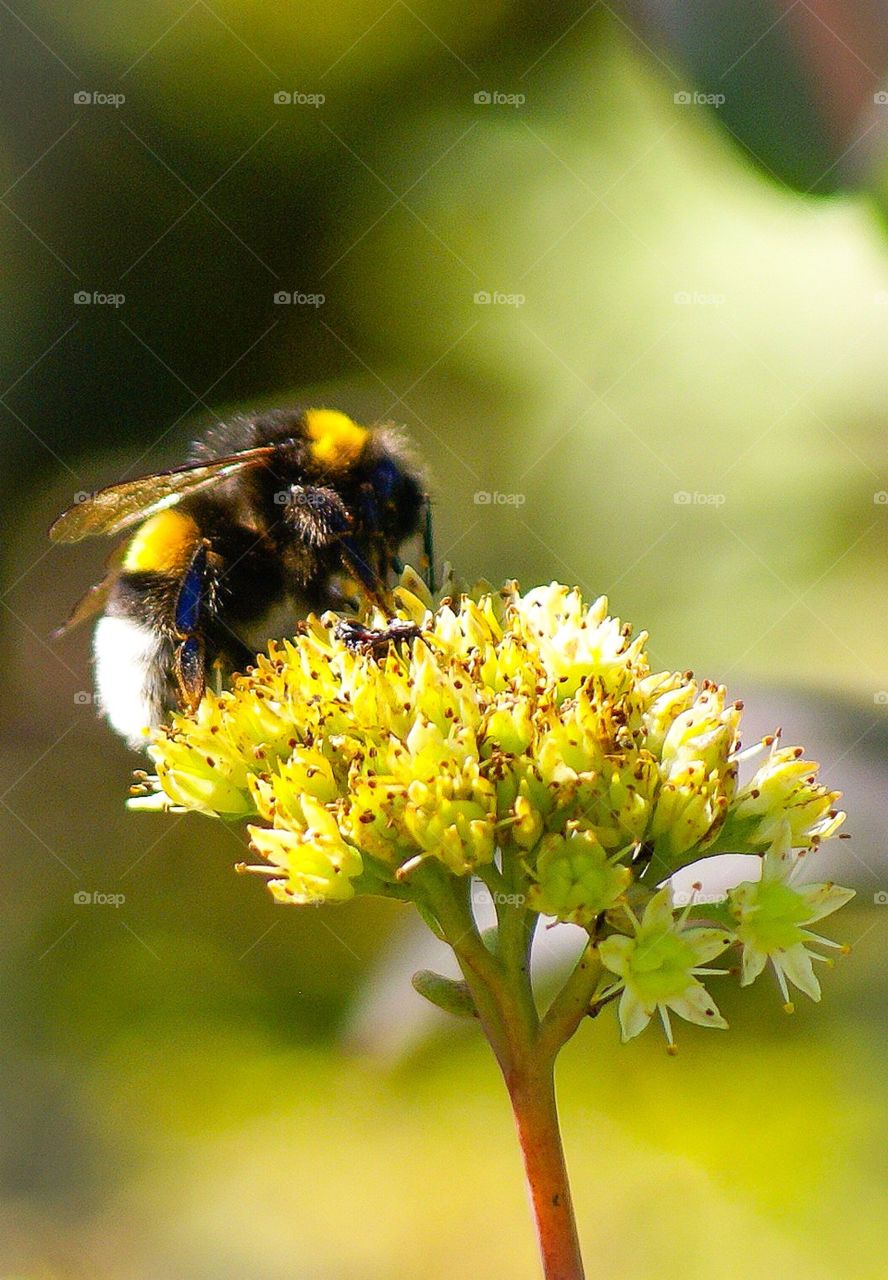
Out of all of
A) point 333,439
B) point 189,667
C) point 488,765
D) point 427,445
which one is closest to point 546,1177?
point 488,765

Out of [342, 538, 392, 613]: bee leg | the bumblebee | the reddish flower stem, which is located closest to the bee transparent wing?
the bumblebee

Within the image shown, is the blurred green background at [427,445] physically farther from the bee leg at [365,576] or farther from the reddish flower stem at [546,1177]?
the reddish flower stem at [546,1177]

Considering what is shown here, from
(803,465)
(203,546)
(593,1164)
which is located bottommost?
(593,1164)

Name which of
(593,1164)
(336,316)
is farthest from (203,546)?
(593,1164)

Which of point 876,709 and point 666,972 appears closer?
point 666,972

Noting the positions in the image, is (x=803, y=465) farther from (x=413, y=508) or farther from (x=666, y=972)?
(x=666, y=972)

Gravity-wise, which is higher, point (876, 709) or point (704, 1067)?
point (876, 709)

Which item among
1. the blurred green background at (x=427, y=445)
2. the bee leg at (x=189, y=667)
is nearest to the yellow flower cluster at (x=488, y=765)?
the bee leg at (x=189, y=667)

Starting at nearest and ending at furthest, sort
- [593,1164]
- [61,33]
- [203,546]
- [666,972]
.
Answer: [666,972] → [203,546] → [593,1164] → [61,33]

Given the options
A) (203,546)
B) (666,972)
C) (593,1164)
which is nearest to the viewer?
(666,972)
